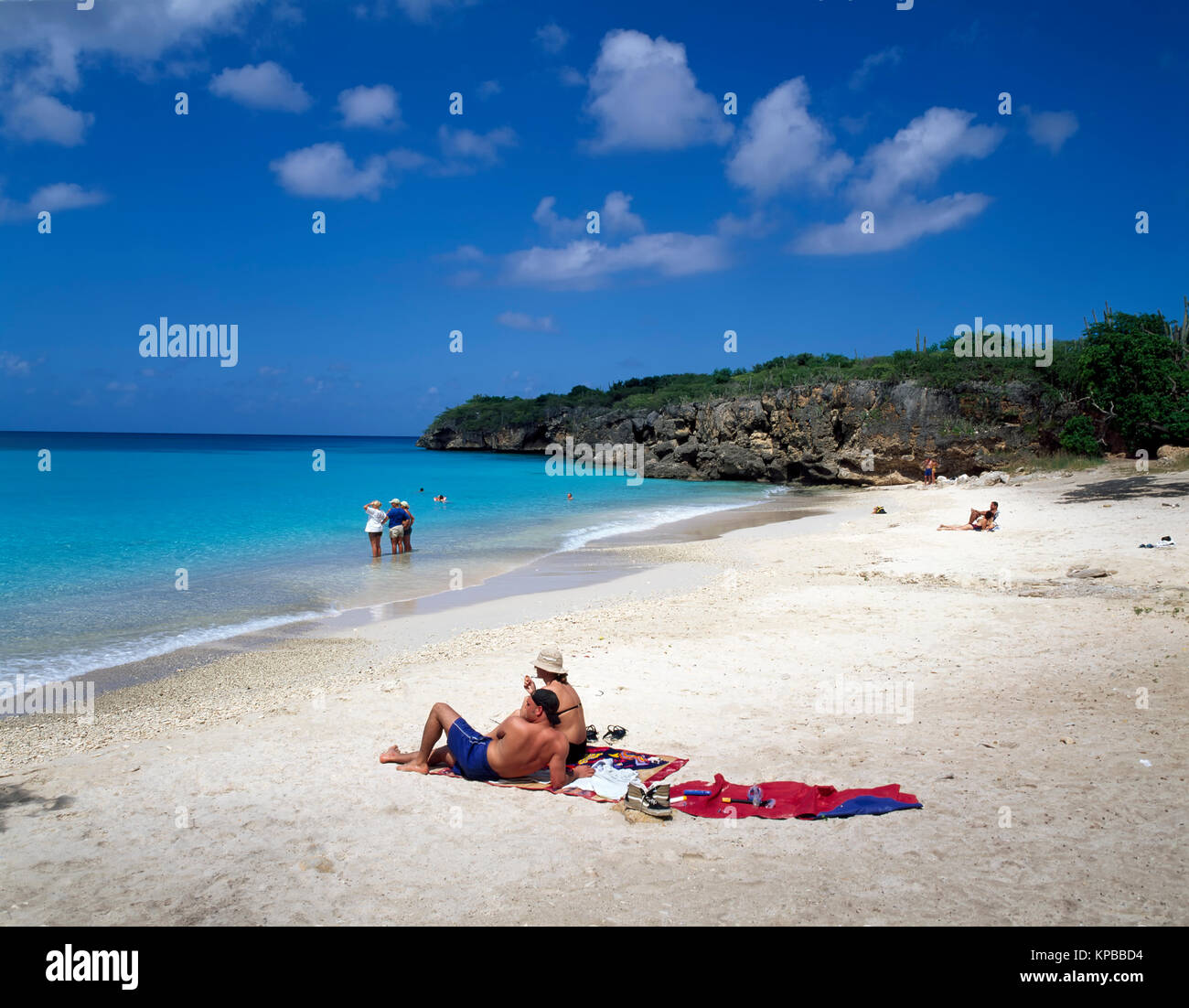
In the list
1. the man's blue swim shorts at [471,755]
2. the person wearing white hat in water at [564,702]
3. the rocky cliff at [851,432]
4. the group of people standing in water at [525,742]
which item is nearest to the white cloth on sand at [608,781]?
the group of people standing in water at [525,742]

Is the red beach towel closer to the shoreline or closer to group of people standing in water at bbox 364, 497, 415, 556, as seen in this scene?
the shoreline

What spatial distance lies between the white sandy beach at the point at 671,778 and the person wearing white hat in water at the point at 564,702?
2.19ft

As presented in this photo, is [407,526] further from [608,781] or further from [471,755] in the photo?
[608,781]

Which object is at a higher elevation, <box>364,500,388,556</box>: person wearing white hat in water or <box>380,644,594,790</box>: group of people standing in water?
<box>364,500,388,556</box>: person wearing white hat in water

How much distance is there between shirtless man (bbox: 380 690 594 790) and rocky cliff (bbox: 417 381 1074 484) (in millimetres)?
38319

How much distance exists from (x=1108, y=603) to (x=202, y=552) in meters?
20.4

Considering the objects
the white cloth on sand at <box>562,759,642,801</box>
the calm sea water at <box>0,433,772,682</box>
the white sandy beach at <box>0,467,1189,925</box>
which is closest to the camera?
the white sandy beach at <box>0,467,1189,925</box>

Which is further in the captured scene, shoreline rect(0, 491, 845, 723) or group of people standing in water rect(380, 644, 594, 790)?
shoreline rect(0, 491, 845, 723)

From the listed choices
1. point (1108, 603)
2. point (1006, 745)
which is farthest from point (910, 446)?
point (1006, 745)

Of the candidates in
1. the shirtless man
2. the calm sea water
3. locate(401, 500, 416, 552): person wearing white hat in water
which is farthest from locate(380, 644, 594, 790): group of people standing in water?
locate(401, 500, 416, 552): person wearing white hat in water

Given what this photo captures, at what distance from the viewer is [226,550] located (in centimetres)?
2073

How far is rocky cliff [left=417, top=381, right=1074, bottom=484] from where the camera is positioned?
3794 centimetres

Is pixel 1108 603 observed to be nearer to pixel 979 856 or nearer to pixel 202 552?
pixel 979 856

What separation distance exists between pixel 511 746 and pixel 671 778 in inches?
50.9
